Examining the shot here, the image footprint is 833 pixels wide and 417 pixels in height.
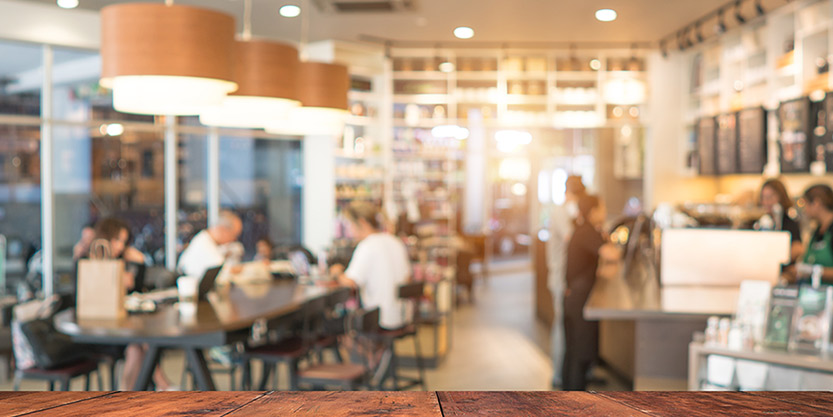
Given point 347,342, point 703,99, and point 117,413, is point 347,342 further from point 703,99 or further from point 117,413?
point 703,99

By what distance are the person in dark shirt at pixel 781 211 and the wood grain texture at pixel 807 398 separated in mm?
4040

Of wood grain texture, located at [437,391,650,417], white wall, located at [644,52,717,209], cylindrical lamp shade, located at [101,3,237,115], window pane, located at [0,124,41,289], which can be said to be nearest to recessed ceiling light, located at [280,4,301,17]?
window pane, located at [0,124,41,289]

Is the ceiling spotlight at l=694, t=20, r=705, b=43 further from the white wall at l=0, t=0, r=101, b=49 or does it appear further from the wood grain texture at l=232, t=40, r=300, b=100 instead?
the white wall at l=0, t=0, r=101, b=49

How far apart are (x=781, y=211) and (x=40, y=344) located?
5143 millimetres

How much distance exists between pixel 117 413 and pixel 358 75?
8.17 metres

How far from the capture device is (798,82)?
22.8 ft

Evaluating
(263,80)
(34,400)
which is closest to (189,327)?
(263,80)

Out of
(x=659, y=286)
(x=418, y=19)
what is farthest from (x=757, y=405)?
(x=418, y=19)

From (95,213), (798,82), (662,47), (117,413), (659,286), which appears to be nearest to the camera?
(117,413)

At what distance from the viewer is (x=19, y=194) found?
6758mm

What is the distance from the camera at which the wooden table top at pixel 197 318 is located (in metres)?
4.00

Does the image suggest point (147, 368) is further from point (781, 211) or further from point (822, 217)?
point (781, 211)

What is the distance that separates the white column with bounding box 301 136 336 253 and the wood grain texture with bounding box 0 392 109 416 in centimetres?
735

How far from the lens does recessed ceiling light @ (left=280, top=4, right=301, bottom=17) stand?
7.18 m
